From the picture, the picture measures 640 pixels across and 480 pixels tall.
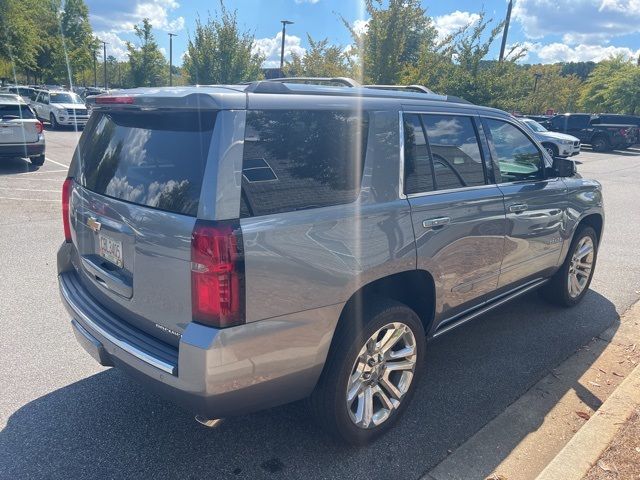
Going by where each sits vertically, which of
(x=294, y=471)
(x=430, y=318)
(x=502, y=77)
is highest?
(x=502, y=77)

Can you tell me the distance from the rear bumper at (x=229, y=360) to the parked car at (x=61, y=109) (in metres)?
23.0

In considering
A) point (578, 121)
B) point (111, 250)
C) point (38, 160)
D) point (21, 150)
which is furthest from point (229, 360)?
point (578, 121)

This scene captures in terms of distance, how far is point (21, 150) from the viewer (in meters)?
11.5

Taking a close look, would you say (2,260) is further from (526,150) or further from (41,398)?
(526,150)

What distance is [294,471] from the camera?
2.65m

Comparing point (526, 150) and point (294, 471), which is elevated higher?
point (526, 150)

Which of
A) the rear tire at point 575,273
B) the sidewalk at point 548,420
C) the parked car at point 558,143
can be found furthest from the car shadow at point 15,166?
the parked car at point 558,143

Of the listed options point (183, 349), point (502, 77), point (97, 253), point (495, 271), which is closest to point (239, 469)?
point (183, 349)

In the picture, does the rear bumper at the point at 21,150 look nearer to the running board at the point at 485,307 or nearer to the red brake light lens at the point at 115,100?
the red brake light lens at the point at 115,100

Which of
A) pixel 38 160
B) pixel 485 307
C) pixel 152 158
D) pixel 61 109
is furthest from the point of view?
pixel 61 109

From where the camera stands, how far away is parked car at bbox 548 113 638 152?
85.8 feet

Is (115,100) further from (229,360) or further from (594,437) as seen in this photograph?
(594,437)

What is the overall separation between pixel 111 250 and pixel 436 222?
1.79 m

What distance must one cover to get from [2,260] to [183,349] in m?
4.54
